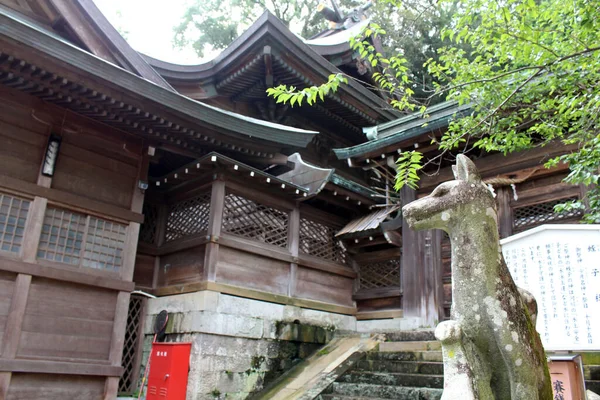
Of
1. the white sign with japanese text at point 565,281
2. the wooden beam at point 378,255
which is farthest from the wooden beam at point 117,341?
the white sign with japanese text at point 565,281

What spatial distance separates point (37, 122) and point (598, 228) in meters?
7.59

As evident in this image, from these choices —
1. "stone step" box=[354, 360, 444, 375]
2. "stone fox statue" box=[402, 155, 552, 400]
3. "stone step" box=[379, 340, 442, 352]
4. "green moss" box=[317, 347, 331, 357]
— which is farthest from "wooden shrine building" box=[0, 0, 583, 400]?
"stone fox statue" box=[402, 155, 552, 400]

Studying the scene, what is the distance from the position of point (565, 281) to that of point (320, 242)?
18.2ft

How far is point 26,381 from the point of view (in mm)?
6246

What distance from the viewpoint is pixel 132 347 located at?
8195 mm

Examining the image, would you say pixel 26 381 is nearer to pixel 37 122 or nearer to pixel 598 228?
pixel 37 122

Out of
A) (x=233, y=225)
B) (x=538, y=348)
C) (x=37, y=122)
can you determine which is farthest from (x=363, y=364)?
(x=37, y=122)

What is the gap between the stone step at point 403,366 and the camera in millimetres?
6559

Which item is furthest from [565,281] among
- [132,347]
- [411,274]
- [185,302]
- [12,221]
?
[12,221]

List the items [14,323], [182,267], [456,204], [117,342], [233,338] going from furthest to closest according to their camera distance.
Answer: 1. [182,267]
2. [233,338]
3. [117,342]
4. [14,323]
5. [456,204]

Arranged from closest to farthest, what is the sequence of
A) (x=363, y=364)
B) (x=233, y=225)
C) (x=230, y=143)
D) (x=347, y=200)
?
(x=363, y=364)
(x=230, y=143)
(x=233, y=225)
(x=347, y=200)

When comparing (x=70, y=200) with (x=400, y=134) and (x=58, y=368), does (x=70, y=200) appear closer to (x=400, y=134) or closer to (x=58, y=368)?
(x=58, y=368)

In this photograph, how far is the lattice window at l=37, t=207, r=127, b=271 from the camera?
689cm

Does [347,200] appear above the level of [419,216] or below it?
above
